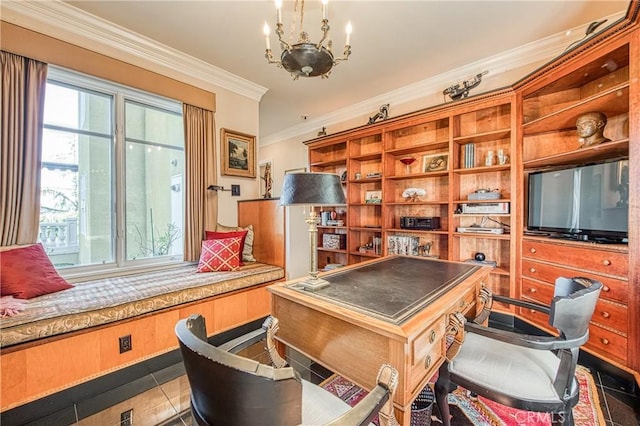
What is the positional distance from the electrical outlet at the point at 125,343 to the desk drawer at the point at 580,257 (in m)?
3.44

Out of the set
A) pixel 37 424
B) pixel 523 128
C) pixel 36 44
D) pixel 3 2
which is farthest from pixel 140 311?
pixel 523 128

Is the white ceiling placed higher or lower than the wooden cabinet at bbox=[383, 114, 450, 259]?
higher

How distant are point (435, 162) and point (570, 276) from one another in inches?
69.6

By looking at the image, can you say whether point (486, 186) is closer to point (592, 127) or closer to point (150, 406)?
point (592, 127)

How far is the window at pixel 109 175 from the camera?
2400 mm

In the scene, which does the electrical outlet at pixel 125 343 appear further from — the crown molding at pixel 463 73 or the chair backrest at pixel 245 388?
the crown molding at pixel 463 73

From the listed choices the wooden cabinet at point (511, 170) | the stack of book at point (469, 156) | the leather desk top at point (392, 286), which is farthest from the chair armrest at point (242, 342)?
the stack of book at point (469, 156)

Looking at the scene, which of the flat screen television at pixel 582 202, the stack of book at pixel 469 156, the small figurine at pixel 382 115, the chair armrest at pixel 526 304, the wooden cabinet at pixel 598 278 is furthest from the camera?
the small figurine at pixel 382 115

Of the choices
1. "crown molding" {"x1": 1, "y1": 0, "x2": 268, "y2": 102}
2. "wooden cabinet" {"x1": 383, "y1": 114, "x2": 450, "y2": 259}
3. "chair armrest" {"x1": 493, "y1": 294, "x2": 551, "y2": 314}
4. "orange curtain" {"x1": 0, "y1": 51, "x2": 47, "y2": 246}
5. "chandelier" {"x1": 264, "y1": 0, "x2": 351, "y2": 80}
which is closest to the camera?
"chair armrest" {"x1": 493, "y1": 294, "x2": 551, "y2": 314}


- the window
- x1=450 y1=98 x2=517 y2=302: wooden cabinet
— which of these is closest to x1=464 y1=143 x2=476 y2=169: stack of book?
x1=450 y1=98 x2=517 y2=302: wooden cabinet

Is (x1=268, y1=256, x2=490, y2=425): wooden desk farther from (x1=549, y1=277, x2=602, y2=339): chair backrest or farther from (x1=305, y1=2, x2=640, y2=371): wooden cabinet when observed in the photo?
(x1=305, y1=2, x2=640, y2=371): wooden cabinet

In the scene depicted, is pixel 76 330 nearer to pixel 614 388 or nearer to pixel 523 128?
pixel 614 388

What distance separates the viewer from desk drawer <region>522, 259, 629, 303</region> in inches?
70.3

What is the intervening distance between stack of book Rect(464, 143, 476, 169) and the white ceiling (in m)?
0.92
